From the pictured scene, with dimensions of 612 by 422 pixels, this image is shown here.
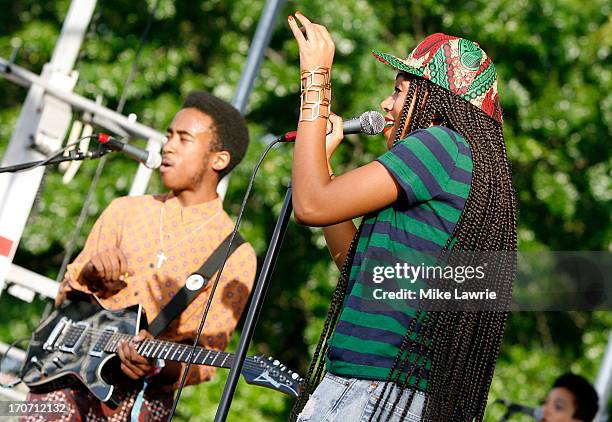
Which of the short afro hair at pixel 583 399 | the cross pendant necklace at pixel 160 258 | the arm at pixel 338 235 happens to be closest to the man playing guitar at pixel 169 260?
the cross pendant necklace at pixel 160 258

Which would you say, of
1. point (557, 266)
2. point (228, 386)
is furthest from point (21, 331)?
point (228, 386)

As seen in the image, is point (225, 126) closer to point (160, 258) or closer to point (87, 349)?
point (160, 258)

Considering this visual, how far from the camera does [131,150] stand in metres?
3.60

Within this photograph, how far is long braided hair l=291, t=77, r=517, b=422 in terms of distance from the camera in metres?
2.12

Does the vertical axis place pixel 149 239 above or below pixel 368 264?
above

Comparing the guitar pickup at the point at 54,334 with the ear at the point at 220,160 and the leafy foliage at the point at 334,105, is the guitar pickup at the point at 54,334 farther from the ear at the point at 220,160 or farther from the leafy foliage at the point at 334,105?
the leafy foliage at the point at 334,105

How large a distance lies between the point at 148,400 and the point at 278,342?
7687 mm

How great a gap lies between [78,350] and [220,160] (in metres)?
1.01

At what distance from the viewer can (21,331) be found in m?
10.1

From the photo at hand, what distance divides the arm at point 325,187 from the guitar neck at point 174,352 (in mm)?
1130

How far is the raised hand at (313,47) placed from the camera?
2211 millimetres

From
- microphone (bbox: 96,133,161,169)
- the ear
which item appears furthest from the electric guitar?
the ear

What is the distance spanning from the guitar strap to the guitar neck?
0.51 ft

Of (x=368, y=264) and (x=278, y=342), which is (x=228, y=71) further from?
(x=368, y=264)
